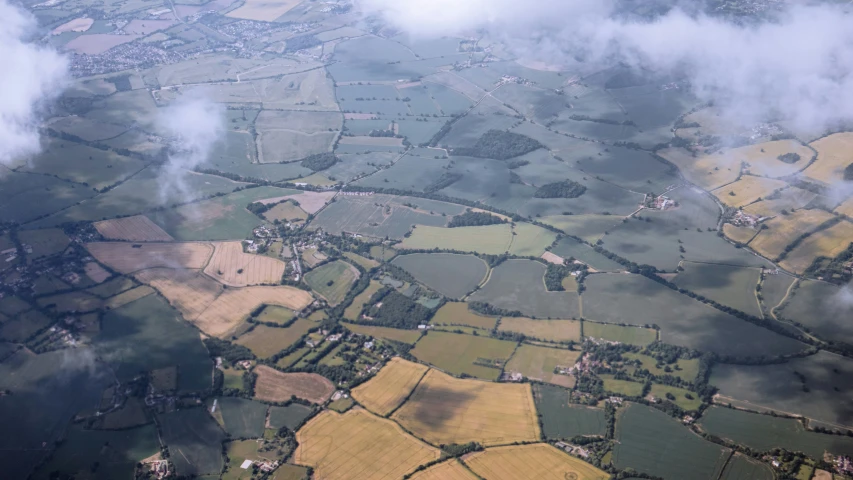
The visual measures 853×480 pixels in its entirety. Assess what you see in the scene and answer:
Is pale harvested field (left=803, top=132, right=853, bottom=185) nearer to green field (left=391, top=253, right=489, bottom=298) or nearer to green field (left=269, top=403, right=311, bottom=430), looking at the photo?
green field (left=391, top=253, right=489, bottom=298)

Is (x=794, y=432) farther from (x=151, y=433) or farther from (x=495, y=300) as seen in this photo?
(x=151, y=433)

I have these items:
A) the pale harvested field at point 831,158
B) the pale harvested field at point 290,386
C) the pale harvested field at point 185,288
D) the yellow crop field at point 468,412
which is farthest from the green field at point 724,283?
the pale harvested field at point 185,288

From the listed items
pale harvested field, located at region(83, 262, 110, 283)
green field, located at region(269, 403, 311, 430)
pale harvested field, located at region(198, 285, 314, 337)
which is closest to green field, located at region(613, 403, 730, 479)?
green field, located at region(269, 403, 311, 430)

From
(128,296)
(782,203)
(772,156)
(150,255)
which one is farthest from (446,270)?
(772,156)

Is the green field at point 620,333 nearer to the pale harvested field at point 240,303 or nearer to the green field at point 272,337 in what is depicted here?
the green field at point 272,337

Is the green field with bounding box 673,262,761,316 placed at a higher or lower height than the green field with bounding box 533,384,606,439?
lower

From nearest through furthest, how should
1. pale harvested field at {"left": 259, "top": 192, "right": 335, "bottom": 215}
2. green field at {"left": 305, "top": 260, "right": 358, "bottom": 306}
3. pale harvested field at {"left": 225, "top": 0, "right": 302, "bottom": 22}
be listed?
green field at {"left": 305, "top": 260, "right": 358, "bottom": 306}
pale harvested field at {"left": 259, "top": 192, "right": 335, "bottom": 215}
pale harvested field at {"left": 225, "top": 0, "right": 302, "bottom": 22}
